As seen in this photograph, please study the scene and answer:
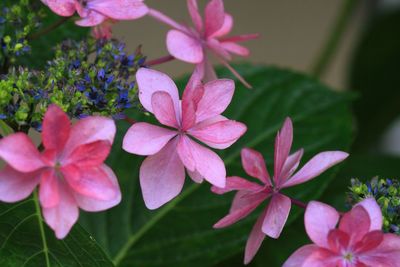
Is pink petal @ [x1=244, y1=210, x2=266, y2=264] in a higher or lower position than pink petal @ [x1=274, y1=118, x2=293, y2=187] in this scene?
lower

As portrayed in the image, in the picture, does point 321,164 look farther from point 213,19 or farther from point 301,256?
point 213,19

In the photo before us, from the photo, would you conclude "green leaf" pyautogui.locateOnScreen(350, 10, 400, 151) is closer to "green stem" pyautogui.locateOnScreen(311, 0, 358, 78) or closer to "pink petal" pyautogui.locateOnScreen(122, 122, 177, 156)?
"green stem" pyautogui.locateOnScreen(311, 0, 358, 78)

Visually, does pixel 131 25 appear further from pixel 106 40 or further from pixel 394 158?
pixel 106 40

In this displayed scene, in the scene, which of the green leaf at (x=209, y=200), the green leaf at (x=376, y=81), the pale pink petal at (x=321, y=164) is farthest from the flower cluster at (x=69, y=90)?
the green leaf at (x=376, y=81)

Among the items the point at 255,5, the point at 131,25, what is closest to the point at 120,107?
the point at 131,25

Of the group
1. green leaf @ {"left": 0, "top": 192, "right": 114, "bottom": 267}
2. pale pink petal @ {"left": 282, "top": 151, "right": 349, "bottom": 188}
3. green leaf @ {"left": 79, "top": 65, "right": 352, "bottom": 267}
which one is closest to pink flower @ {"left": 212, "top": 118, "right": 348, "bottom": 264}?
pale pink petal @ {"left": 282, "top": 151, "right": 349, "bottom": 188}

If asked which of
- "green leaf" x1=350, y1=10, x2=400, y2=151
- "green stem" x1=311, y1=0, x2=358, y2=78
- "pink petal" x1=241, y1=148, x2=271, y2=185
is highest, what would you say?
"pink petal" x1=241, y1=148, x2=271, y2=185
